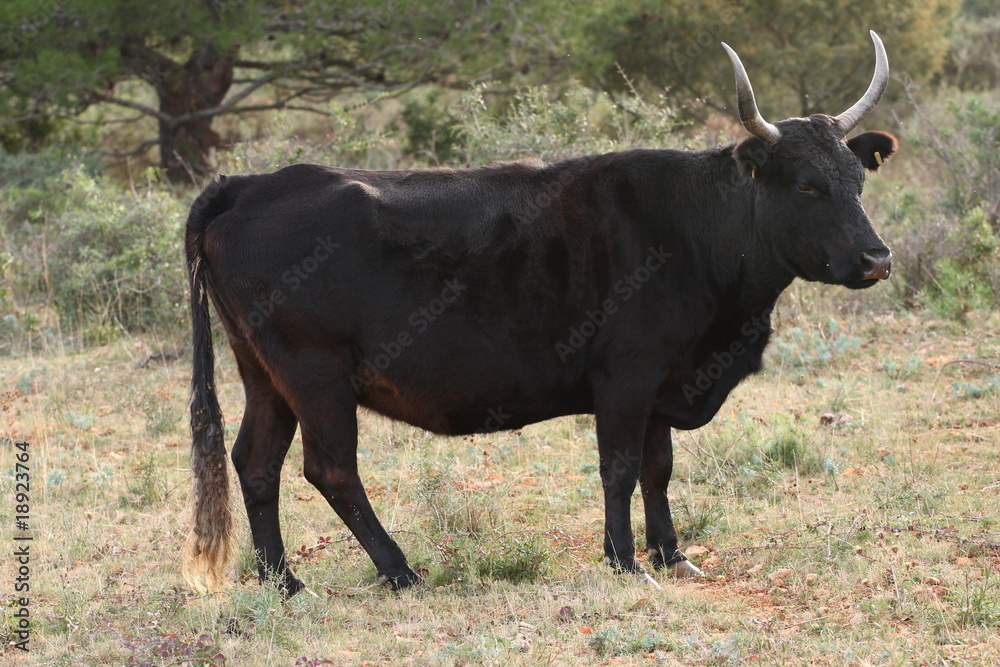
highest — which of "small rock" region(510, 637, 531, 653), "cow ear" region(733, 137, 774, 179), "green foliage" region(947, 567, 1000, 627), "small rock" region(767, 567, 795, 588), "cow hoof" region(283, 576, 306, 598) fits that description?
"cow ear" region(733, 137, 774, 179)

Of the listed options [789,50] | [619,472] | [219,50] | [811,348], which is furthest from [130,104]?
[619,472]

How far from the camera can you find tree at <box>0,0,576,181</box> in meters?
14.2

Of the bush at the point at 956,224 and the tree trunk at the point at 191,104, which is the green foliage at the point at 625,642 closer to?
the bush at the point at 956,224

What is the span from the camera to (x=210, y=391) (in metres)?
5.50

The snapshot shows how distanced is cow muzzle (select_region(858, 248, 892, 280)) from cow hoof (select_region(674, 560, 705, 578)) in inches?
64.9

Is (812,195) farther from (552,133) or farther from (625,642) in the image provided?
(552,133)

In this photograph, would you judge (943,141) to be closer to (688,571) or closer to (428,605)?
(688,571)

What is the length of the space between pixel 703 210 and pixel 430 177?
1.39 m

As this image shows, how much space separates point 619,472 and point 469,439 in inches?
100.0

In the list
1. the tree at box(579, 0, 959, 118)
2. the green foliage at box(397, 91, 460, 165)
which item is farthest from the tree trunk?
the tree at box(579, 0, 959, 118)

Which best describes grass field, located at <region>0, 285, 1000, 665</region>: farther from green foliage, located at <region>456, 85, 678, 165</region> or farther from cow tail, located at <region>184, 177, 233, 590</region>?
green foliage, located at <region>456, 85, 678, 165</region>
